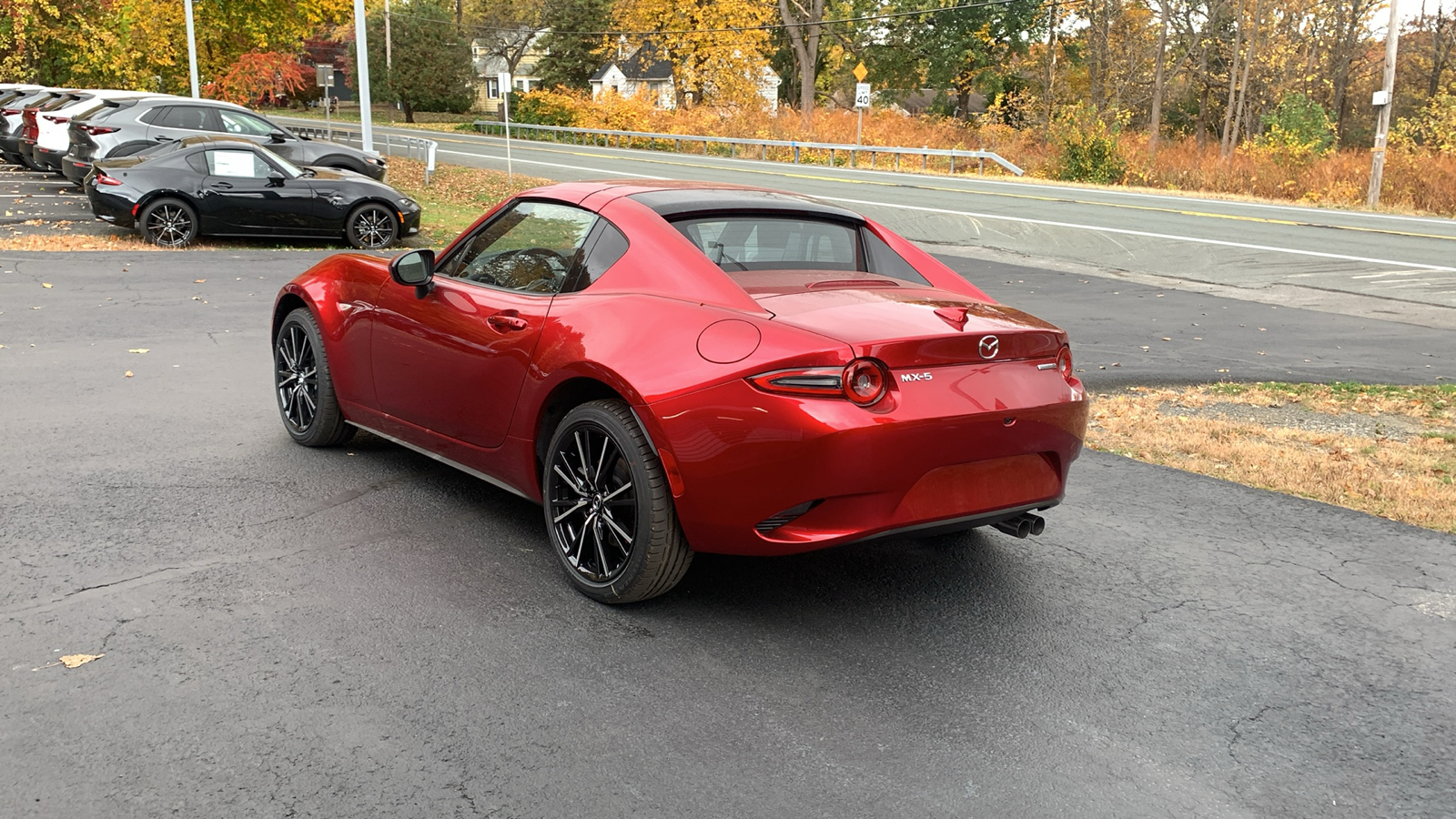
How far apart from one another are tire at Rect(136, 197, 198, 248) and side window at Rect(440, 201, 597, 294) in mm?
11939

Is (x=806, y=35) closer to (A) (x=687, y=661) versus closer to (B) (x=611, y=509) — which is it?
(B) (x=611, y=509)

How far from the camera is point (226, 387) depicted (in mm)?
7977

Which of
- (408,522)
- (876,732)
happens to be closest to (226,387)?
(408,522)

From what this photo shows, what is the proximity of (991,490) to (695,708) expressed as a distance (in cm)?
138

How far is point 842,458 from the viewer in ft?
12.8

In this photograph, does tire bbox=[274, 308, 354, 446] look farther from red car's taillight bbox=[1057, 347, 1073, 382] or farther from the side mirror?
red car's taillight bbox=[1057, 347, 1073, 382]

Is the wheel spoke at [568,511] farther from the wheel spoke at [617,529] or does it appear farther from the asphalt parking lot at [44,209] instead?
the asphalt parking lot at [44,209]

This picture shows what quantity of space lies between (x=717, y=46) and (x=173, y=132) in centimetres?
4420

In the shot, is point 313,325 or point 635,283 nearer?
point 635,283

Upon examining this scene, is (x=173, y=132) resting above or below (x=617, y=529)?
above

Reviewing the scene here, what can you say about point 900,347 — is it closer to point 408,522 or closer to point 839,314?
point 839,314

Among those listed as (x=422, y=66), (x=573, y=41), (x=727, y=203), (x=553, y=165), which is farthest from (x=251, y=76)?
(x=422, y=66)

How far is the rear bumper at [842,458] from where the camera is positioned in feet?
12.9

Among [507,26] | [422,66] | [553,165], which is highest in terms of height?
[507,26]
